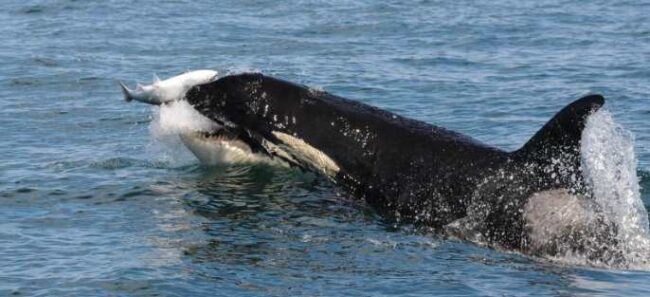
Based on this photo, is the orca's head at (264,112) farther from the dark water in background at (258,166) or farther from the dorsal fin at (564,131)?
the dorsal fin at (564,131)

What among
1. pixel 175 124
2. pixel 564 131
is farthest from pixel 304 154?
pixel 564 131

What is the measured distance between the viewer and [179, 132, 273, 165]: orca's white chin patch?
48.8 ft

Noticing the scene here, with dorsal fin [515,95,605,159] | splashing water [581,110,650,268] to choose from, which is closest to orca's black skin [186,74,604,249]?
dorsal fin [515,95,605,159]

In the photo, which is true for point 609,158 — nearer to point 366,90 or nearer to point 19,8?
point 366,90

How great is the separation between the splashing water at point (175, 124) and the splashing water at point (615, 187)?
4.23m

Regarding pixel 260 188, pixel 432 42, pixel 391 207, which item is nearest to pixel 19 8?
pixel 432 42

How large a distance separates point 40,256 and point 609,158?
562cm

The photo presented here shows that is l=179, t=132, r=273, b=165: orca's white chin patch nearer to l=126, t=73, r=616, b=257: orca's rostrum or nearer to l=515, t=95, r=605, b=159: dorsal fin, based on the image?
l=126, t=73, r=616, b=257: orca's rostrum

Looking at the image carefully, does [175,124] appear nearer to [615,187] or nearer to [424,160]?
[424,160]

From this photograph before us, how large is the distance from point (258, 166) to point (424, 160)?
94.3 inches

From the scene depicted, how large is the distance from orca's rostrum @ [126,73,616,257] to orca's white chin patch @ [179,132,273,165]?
114mm

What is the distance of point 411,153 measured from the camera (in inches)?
527

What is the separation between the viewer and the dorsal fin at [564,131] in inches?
462

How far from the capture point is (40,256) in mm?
12336
